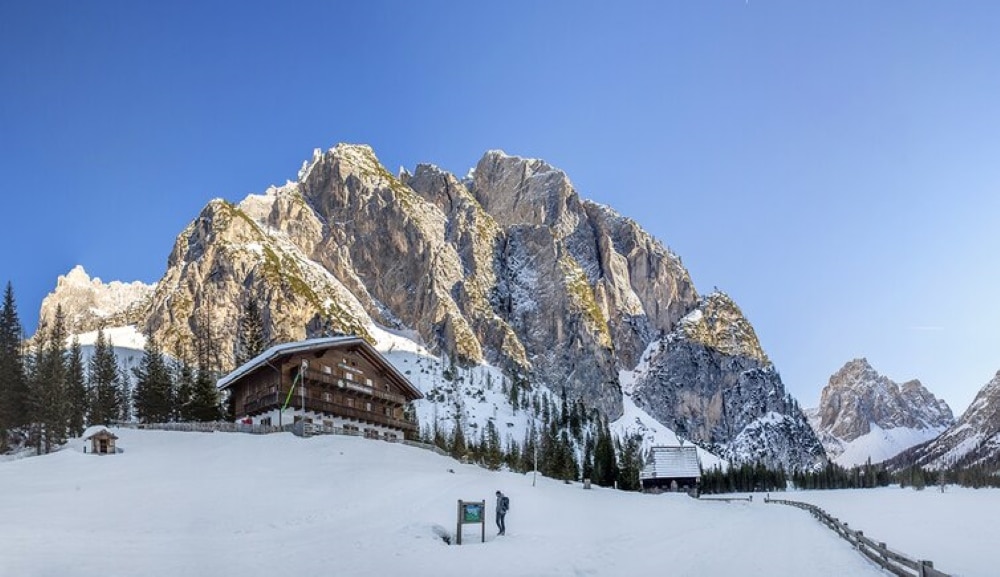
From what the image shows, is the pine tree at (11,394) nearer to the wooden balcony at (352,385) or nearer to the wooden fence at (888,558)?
the wooden balcony at (352,385)

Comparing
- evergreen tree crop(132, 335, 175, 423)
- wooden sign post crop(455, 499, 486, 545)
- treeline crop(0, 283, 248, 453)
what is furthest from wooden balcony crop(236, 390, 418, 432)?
wooden sign post crop(455, 499, 486, 545)

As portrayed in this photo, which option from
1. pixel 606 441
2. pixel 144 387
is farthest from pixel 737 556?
pixel 606 441

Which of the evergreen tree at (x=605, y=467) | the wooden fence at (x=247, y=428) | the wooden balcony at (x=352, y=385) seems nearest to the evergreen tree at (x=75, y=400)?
the wooden fence at (x=247, y=428)

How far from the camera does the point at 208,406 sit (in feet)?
255

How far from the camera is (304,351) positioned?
65000 mm

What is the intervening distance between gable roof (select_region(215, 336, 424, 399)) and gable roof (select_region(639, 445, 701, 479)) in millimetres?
64535

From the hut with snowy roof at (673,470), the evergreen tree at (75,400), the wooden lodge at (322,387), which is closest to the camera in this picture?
the wooden lodge at (322,387)

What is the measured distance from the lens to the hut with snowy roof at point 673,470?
125 m

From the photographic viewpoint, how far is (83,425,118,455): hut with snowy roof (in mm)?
42625

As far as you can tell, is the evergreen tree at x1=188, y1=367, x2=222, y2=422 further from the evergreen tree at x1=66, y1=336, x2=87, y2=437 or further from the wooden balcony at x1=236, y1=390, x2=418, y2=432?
the evergreen tree at x1=66, y1=336, x2=87, y2=437

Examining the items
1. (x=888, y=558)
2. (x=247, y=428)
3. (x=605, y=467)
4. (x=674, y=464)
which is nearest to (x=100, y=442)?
(x=247, y=428)

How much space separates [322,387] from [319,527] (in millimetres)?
44111

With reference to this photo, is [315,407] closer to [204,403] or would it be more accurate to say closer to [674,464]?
[204,403]

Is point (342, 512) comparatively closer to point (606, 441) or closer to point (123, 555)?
point (123, 555)
